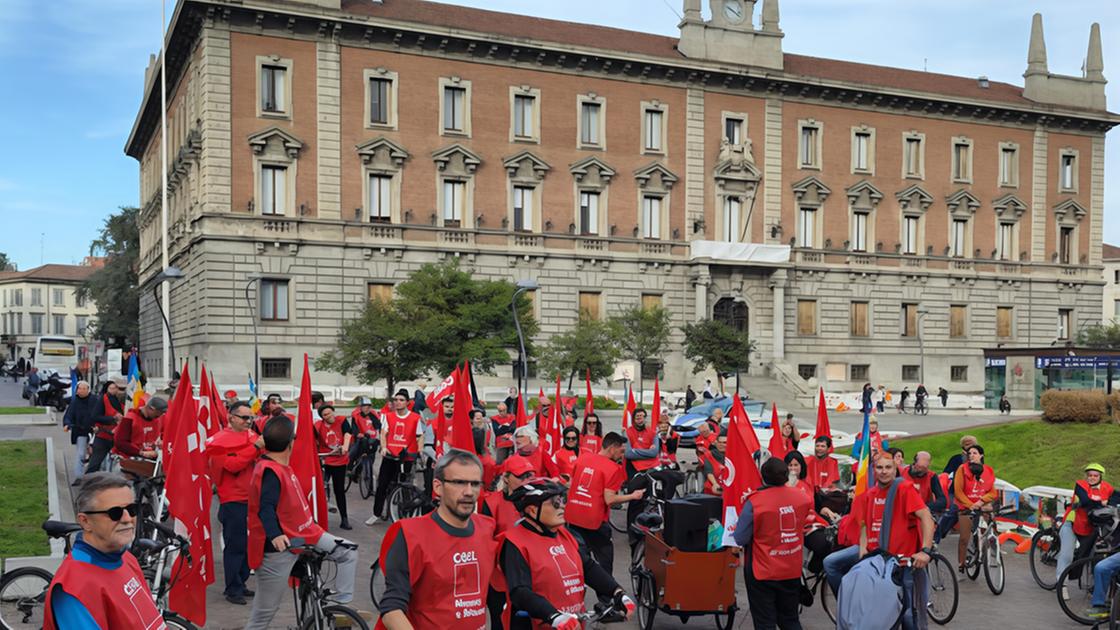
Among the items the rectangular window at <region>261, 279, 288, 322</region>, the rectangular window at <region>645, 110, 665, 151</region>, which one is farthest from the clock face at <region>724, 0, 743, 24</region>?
the rectangular window at <region>261, 279, 288, 322</region>

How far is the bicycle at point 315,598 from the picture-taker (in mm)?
7691

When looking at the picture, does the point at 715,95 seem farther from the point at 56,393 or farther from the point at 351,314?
the point at 56,393

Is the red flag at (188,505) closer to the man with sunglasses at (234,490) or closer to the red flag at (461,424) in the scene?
the man with sunglasses at (234,490)

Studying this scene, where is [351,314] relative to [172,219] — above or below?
below

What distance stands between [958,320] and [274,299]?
126ft

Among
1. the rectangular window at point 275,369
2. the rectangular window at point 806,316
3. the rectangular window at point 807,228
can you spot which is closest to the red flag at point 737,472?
the rectangular window at point 275,369

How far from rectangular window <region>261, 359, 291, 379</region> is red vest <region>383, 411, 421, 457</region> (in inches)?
1222

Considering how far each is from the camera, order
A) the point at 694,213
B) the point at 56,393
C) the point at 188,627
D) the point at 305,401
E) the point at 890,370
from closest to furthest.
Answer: the point at 188,627, the point at 305,401, the point at 56,393, the point at 694,213, the point at 890,370

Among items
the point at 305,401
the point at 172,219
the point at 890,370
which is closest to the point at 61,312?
the point at 172,219

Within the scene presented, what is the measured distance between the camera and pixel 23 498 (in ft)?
53.0

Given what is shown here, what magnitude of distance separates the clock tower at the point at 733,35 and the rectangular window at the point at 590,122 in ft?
19.5

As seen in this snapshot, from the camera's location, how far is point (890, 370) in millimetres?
59094

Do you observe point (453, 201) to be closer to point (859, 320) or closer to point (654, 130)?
point (654, 130)

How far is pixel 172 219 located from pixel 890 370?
130 ft
